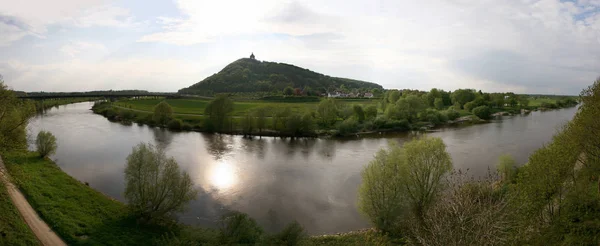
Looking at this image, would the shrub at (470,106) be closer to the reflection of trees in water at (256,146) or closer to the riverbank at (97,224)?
the reflection of trees in water at (256,146)

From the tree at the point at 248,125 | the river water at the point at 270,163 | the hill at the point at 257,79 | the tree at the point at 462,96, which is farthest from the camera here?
the hill at the point at 257,79

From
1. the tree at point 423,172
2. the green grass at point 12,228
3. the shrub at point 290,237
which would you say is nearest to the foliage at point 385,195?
the tree at point 423,172

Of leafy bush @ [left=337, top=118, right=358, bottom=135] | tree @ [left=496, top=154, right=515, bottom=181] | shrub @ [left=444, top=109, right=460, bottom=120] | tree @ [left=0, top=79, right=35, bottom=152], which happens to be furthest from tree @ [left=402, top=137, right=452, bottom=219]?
shrub @ [left=444, top=109, right=460, bottom=120]

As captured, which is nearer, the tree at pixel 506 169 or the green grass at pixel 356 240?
the green grass at pixel 356 240

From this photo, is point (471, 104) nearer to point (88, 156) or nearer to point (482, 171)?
point (482, 171)

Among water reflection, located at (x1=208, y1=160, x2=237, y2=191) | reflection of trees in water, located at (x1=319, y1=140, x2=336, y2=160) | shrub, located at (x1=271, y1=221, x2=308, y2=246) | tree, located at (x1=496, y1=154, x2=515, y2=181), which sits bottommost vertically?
water reflection, located at (x1=208, y1=160, x2=237, y2=191)

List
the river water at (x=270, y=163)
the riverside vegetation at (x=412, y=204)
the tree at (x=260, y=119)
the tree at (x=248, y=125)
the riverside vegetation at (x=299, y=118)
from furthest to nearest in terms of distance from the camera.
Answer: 1. the tree at (x=260, y=119)
2. the riverside vegetation at (x=299, y=118)
3. the tree at (x=248, y=125)
4. the river water at (x=270, y=163)
5. the riverside vegetation at (x=412, y=204)

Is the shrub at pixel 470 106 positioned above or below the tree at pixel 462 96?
below

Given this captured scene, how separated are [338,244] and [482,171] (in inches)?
747

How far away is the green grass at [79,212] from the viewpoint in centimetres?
1501

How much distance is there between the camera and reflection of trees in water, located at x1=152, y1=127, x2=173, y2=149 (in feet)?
130

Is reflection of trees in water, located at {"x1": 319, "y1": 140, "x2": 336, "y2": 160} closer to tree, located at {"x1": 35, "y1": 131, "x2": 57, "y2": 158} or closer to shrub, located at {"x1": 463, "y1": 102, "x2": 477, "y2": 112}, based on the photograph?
tree, located at {"x1": 35, "y1": 131, "x2": 57, "y2": 158}

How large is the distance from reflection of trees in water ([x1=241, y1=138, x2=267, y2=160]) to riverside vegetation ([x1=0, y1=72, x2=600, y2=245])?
733 inches

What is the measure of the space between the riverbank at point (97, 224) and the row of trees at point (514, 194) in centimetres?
213
